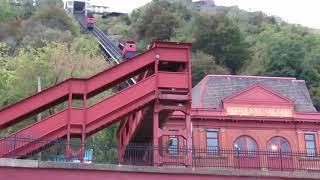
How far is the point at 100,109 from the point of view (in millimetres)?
25328

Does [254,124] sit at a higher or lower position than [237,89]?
lower

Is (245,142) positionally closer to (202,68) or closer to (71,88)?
(71,88)

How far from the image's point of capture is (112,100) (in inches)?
1005

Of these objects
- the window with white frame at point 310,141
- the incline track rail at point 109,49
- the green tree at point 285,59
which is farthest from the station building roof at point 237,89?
the incline track rail at point 109,49

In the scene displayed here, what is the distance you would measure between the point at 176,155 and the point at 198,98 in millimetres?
20235

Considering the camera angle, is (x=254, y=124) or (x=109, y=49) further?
(x=109, y=49)

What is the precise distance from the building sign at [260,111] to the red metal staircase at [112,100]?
15.5 metres

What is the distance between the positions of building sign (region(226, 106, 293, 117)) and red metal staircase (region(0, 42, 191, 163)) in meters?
15.5

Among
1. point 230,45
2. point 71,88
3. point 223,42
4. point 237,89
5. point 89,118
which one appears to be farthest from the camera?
point 223,42

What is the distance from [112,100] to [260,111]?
63.5 feet

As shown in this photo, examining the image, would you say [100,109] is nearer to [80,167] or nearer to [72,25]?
[80,167]

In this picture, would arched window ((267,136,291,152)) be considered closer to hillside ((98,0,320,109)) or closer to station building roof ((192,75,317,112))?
station building roof ((192,75,317,112))

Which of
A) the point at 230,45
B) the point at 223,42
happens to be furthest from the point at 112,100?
the point at 223,42

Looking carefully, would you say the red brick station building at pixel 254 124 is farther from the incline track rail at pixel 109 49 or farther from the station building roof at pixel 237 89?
the incline track rail at pixel 109 49
